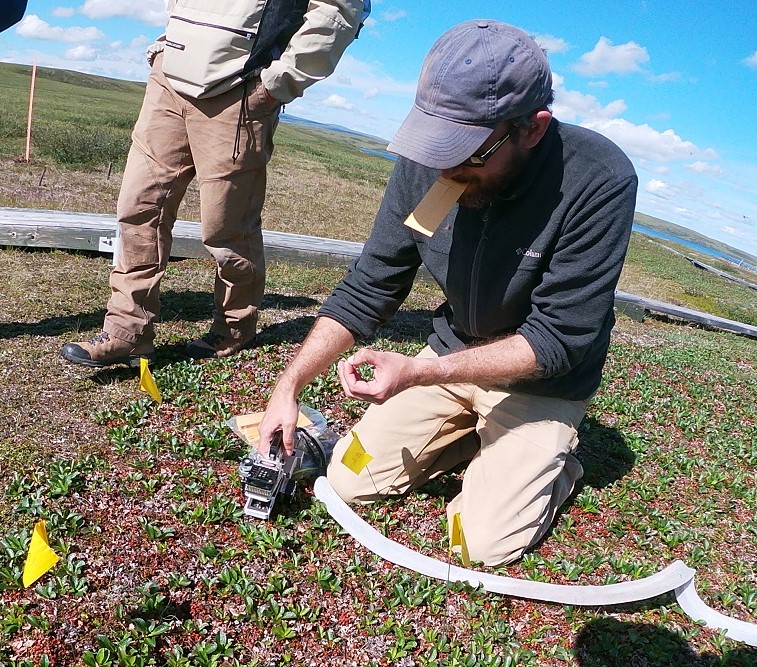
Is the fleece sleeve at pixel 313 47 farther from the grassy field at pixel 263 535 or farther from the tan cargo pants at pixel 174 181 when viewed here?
the grassy field at pixel 263 535

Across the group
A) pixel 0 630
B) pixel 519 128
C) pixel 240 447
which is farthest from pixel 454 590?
pixel 519 128

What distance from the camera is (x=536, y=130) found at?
2.92 m

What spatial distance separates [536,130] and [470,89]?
410mm

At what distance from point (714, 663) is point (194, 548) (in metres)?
2.55

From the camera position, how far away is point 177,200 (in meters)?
4.84

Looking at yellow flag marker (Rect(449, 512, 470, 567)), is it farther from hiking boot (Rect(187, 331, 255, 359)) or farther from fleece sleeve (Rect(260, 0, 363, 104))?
fleece sleeve (Rect(260, 0, 363, 104))

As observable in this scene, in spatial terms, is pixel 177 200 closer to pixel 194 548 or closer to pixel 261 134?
pixel 261 134

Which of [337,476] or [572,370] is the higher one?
[572,370]

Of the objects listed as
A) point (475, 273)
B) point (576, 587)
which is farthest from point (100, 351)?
point (576, 587)

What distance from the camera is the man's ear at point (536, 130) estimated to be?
9.36 feet

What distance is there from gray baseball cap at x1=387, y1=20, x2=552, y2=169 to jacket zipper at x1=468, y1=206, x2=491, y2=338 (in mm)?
629

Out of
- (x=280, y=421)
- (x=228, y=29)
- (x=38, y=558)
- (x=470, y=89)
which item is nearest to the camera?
(x=38, y=558)

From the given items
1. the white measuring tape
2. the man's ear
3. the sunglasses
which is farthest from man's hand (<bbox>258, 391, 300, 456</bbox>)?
the man's ear

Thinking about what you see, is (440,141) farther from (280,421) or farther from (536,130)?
(280,421)
